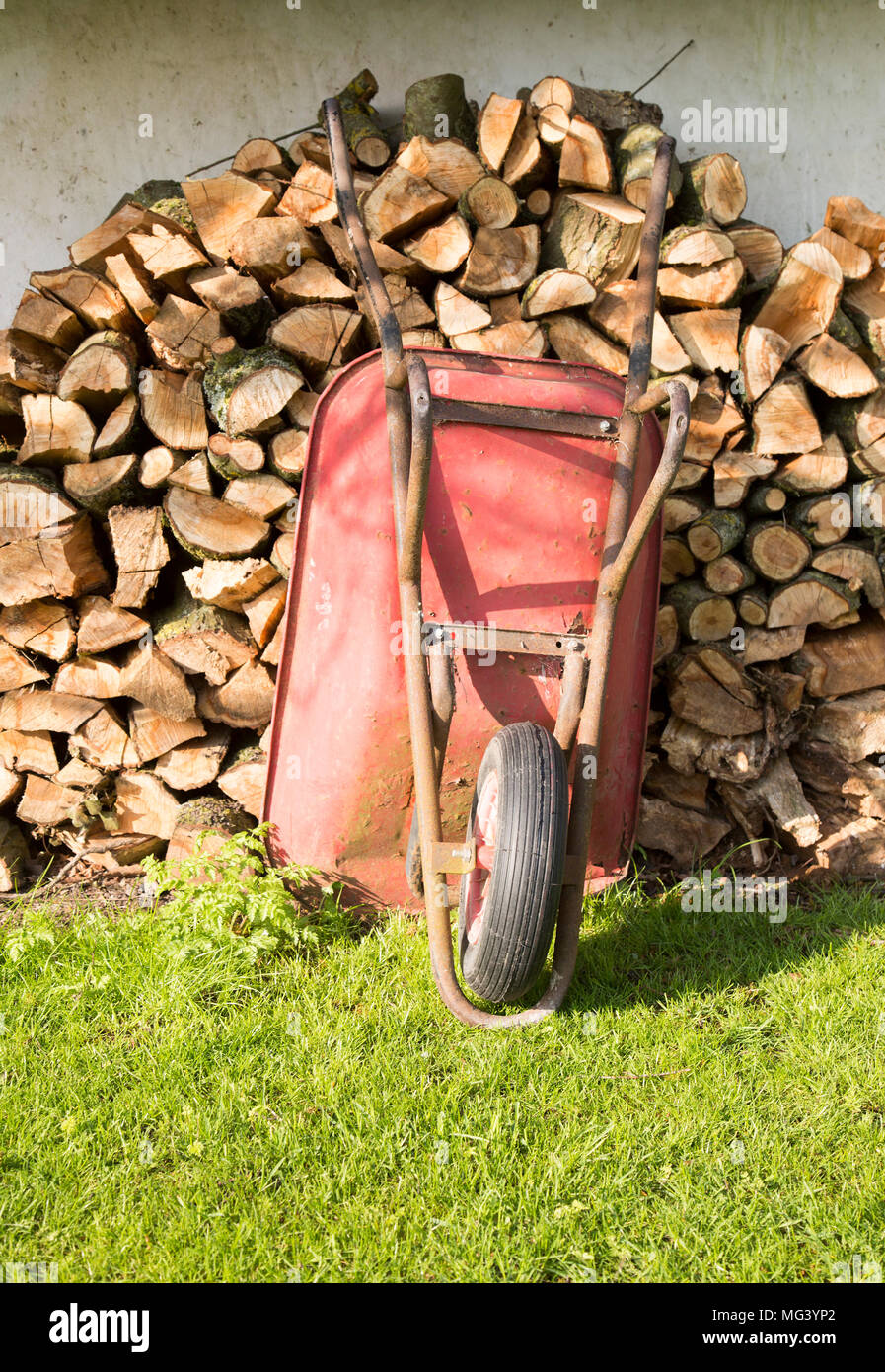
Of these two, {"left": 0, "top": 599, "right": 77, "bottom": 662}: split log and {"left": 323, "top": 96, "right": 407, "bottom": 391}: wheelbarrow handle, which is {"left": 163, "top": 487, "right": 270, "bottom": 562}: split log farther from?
{"left": 323, "top": 96, "right": 407, "bottom": 391}: wheelbarrow handle

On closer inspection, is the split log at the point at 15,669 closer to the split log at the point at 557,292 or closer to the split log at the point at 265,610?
the split log at the point at 265,610

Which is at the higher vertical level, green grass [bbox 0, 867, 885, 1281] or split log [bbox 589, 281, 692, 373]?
split log [bbox 589, 281, 692, 373]

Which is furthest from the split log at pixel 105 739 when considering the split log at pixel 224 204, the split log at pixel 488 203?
the split log at pixel 488 203

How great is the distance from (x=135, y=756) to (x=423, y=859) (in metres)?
1.15

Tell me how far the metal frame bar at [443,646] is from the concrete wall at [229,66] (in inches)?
49.2

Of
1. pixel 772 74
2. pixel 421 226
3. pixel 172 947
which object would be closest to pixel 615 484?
pixel 421 226

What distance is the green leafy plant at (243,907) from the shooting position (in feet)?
6.98

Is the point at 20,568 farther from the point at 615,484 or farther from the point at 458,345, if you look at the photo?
the point at 615,484

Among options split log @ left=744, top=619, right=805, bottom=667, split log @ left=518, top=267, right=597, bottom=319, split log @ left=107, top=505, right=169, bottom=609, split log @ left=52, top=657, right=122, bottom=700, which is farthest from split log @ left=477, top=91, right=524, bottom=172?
split log @ left=52, top=657, right=122, bottom=700

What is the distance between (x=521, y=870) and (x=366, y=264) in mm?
1295

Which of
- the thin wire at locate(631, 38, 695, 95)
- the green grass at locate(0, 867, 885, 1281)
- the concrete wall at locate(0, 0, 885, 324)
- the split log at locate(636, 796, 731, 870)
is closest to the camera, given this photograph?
the green grass at locate(0, 867, 885, 1281)

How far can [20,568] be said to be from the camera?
258 centimetres

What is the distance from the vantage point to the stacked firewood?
8.35 ft

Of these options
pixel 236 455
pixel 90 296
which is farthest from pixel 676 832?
pixel 90 296
